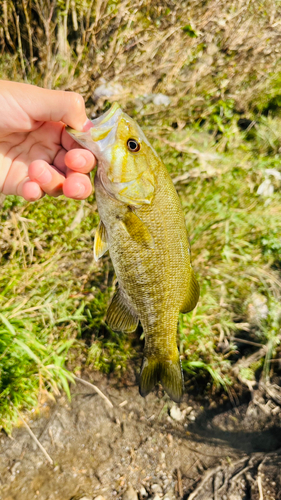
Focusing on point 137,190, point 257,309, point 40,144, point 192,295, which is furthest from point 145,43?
point 257,309

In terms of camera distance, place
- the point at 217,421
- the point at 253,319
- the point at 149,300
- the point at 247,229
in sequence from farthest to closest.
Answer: the point at 247,229 → the point at 253,319 → the point at 217,421 → the point at 149,300

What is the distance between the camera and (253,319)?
12.9 feet

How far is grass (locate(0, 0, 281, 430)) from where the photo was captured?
10.5 feet

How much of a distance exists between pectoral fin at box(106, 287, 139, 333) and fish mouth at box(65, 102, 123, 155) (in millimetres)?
809

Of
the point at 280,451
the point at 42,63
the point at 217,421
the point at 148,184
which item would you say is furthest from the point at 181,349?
the point at 42,63

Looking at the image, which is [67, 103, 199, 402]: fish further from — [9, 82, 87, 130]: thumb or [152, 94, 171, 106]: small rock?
[152, 94, 171, 106]: small rock

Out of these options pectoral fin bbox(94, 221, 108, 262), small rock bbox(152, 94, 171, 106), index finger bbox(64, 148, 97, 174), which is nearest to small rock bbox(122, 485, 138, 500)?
pectoral fin bbox(94, 221, 108, 262)

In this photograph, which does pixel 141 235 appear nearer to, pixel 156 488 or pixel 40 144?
pixel 40 144

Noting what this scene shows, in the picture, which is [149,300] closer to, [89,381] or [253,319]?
[89,381]

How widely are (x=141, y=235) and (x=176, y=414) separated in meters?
2.57

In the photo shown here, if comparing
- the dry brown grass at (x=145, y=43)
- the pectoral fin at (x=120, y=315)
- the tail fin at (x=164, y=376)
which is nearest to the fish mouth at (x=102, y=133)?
the pectoral fin at (x=120, y=315)

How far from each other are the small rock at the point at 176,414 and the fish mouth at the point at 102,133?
294 cm

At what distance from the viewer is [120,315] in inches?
77.4

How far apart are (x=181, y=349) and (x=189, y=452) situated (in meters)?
0.99
